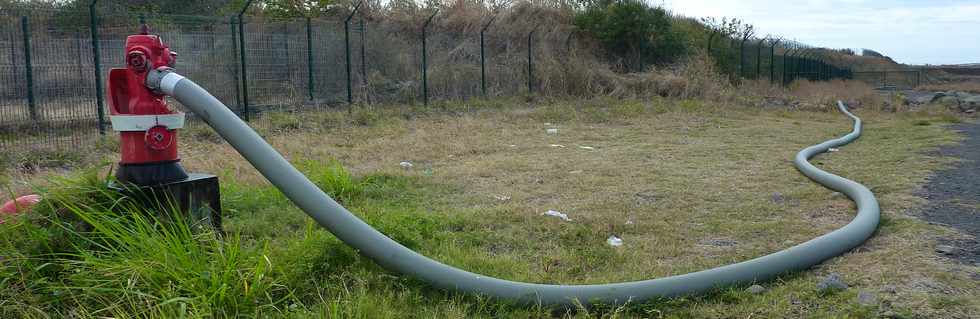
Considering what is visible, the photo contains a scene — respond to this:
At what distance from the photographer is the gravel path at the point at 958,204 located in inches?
123

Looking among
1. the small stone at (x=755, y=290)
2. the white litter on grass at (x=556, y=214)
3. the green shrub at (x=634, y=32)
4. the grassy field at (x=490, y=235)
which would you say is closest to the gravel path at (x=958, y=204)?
the grassy field at (x=490, y=235)

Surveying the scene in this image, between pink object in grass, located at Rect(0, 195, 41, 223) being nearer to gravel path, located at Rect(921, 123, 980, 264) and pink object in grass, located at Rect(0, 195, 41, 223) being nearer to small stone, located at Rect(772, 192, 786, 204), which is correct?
gravel path, located at Rect(921, 123, 980, 264)

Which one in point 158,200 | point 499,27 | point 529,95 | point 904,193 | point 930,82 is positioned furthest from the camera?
point 930,82

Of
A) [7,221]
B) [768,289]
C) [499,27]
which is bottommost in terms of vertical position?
[768,289]

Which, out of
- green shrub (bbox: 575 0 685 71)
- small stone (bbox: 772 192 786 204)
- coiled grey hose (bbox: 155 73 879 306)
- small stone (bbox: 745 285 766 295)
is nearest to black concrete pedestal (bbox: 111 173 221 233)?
coiled grey hose (bbox: 155 73 879 306)

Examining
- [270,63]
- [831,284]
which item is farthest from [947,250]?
[270,63]

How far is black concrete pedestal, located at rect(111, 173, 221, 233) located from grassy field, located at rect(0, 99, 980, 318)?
0.30ft

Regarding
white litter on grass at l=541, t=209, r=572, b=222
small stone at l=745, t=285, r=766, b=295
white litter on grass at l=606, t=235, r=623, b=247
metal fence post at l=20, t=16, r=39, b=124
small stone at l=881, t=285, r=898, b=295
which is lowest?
small stone at l=745, t=285, r=766, b=295

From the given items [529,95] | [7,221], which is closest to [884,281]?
[7,221]

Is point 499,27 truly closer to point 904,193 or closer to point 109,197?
point 904,193

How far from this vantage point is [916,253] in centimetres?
304

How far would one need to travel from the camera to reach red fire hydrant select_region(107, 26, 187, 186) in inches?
112

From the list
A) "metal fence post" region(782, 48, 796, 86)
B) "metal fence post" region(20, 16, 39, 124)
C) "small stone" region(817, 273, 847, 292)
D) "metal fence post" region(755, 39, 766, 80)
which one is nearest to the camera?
"small stone" region(817, 273, 847, 292)

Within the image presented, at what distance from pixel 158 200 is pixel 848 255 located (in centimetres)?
293
